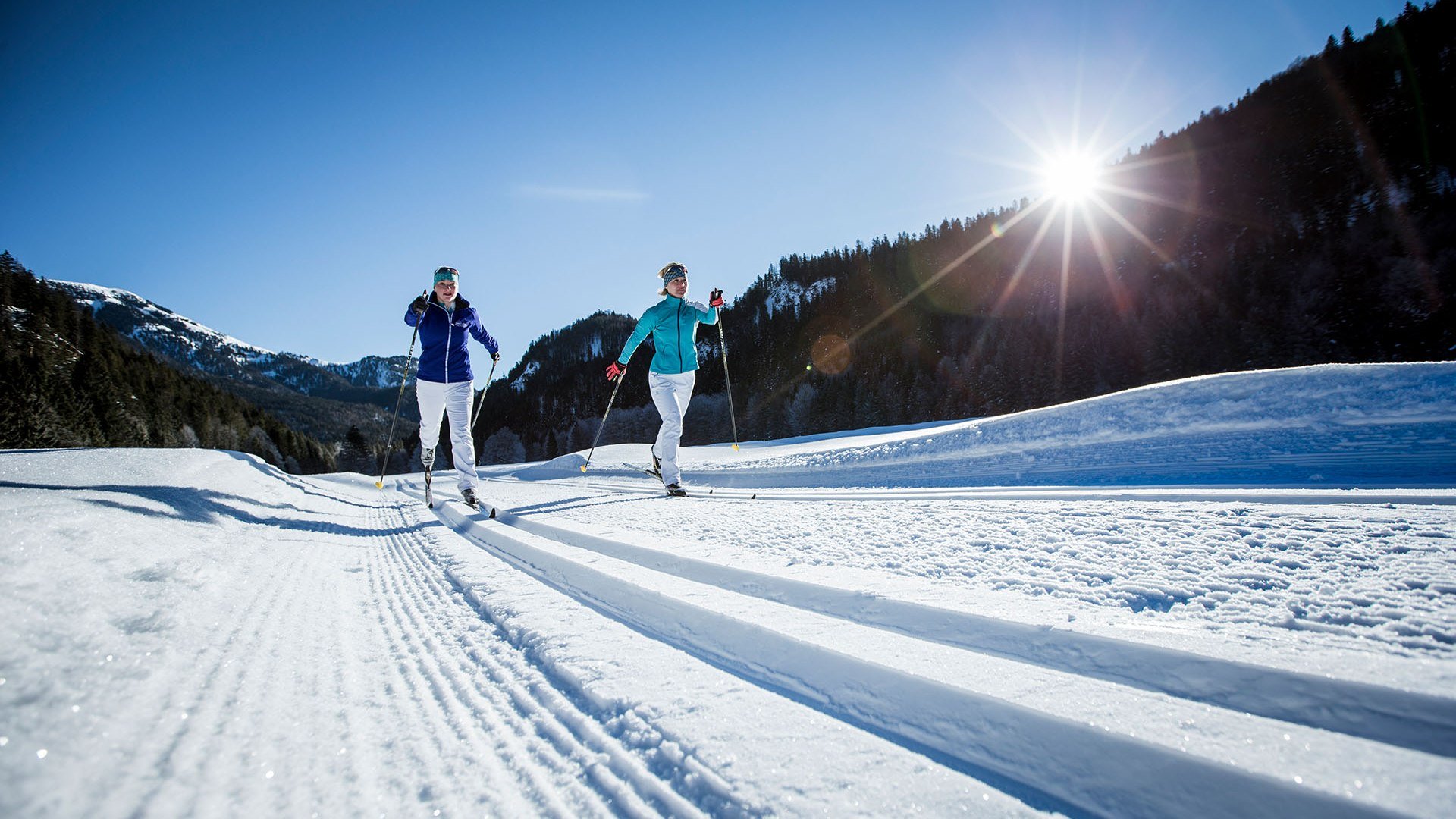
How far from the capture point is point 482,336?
570 centimetres

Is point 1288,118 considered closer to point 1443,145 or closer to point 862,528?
point 1443,145

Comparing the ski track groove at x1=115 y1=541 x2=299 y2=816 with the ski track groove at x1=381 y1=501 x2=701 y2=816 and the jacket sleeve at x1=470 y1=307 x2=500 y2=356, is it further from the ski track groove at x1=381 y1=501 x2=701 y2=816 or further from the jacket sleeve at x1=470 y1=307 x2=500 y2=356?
the jacket sleeve at x1=470 y1=307 x2=500 y2=356

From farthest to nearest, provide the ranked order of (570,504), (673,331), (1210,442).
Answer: (673,331)
(570,504)
(1210,442)

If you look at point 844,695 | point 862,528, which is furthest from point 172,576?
point 862,528

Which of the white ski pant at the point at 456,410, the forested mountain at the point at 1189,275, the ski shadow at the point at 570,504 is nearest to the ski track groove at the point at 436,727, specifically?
the ski shadow at the point at 570,504

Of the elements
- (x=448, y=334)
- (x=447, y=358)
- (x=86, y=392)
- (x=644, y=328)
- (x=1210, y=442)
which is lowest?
(x=1210, y=442)

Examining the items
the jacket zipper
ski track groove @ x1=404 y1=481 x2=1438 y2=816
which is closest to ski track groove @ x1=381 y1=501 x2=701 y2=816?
ski track groove @ x1=404 y1=481 x2=1438 y2=816

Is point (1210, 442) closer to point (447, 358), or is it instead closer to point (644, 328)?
point (644, 328)

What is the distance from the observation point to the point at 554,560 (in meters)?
2.46

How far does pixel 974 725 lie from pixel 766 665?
1.66 ft

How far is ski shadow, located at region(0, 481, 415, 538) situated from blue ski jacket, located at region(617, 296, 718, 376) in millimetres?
2753

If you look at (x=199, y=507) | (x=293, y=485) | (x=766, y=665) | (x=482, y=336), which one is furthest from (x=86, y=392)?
(x=766, y=665)

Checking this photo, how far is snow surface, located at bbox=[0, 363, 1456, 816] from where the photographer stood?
84 cm

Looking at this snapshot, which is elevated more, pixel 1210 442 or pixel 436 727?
pixel 1210 442
